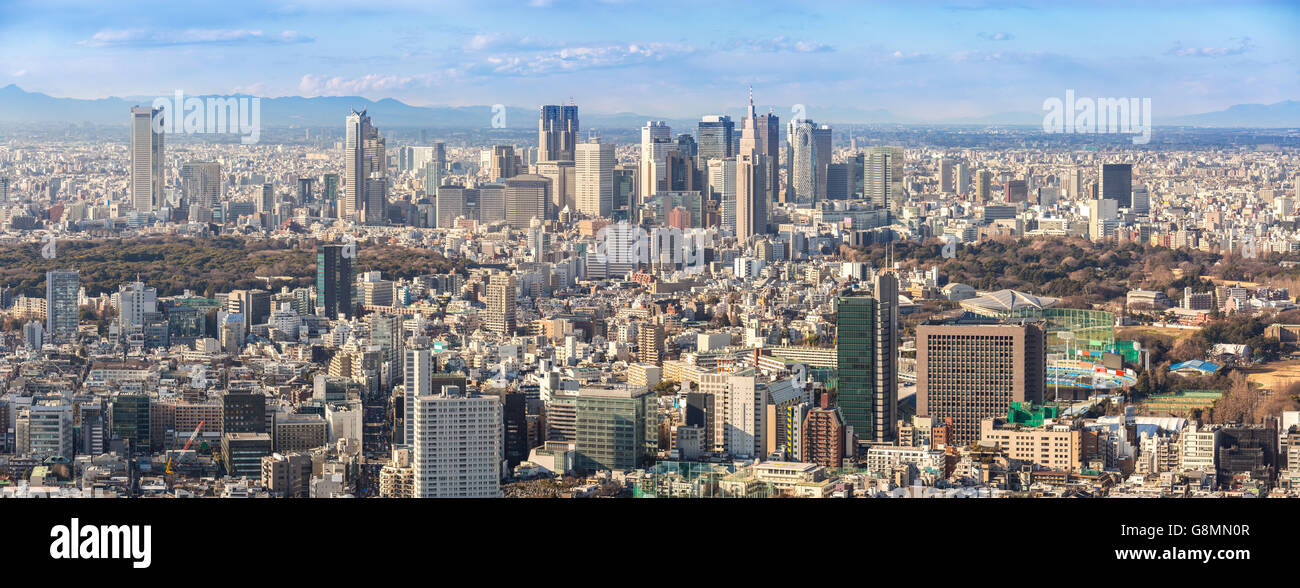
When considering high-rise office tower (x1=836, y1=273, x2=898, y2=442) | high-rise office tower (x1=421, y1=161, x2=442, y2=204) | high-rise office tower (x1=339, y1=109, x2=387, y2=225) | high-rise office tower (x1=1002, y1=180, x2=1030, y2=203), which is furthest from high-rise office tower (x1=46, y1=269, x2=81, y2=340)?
high-rise office tower (x1=1002, y1=180, x2=1030, y2=203)

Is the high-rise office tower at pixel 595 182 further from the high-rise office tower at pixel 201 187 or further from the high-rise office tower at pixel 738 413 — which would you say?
the high-rise office tower at pixel 738 413

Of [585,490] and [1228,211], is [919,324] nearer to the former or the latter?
[585,490]

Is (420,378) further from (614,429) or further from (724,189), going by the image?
(724,189)

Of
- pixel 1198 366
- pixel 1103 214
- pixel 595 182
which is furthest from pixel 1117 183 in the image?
pixel 1198 366

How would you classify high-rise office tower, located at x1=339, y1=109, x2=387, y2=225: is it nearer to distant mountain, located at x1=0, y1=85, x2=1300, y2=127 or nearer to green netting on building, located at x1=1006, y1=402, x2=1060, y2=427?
distant mountain, located at x1=0, y1=85, x2=1300, y2=127

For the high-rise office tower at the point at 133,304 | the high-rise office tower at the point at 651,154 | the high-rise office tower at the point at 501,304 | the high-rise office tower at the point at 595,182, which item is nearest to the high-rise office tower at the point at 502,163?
the high-rise office tower at the point at 595,182

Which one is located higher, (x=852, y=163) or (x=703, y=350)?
(x=852, y=163)

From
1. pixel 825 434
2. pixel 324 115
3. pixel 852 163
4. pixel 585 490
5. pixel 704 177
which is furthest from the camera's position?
pixel 704 177
